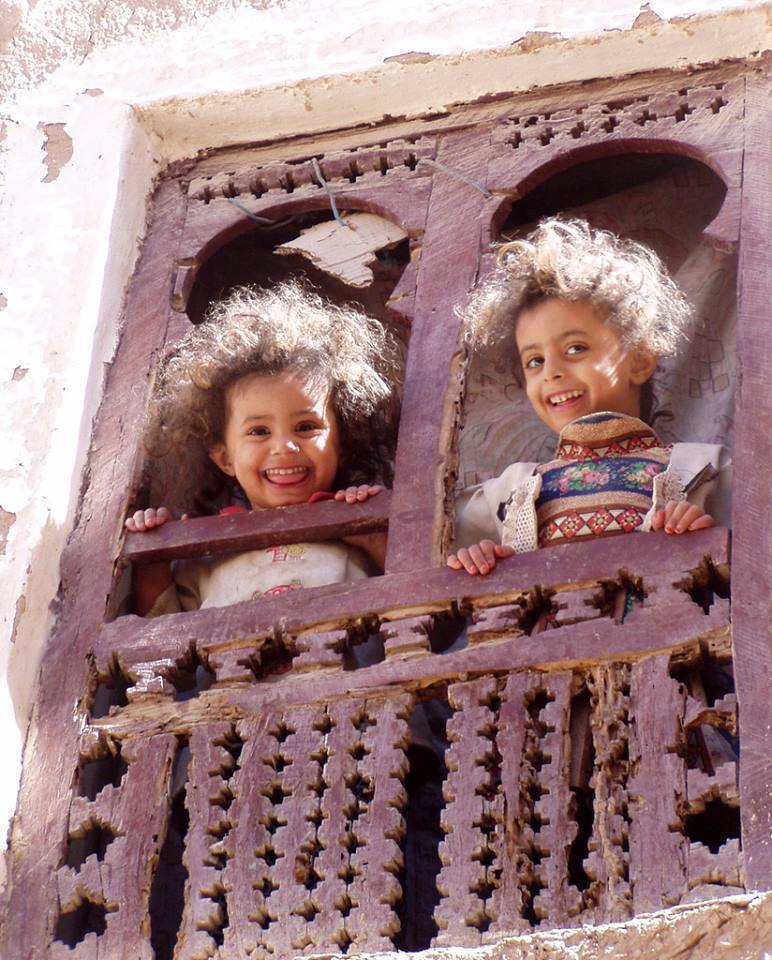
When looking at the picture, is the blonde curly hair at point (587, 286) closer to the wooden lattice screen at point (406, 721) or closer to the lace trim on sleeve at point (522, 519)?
the wooden lattice screen at point (406, 721)

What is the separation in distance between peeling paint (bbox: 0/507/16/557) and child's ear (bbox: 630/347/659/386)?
1554 millimetres

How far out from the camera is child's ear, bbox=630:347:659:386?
5.62 metres

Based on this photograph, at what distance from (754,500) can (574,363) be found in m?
1.00

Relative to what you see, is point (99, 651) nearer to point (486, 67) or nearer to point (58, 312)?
point (58, 312)

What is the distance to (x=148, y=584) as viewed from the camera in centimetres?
532

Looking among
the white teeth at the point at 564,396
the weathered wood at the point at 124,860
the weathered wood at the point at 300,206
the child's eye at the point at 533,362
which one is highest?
the weathered wood at the point at 300,206

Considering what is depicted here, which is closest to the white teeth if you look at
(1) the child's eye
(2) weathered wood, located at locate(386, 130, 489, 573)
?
(1) the child's eye

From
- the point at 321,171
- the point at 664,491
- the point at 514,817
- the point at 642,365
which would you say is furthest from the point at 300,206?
the point at 514,817

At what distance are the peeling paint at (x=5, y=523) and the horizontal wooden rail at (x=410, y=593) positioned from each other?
12.0 inches

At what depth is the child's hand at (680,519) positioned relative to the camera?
466 cm

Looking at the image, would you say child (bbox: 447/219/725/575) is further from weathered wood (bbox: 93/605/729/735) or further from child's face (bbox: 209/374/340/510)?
weathered wood (bbox: 93/605/729/735)

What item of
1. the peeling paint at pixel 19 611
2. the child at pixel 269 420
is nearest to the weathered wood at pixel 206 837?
the peeling paint at pixel 19 611

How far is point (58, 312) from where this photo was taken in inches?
218

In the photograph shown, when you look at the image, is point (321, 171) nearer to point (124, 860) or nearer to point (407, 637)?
point (407, 637)
